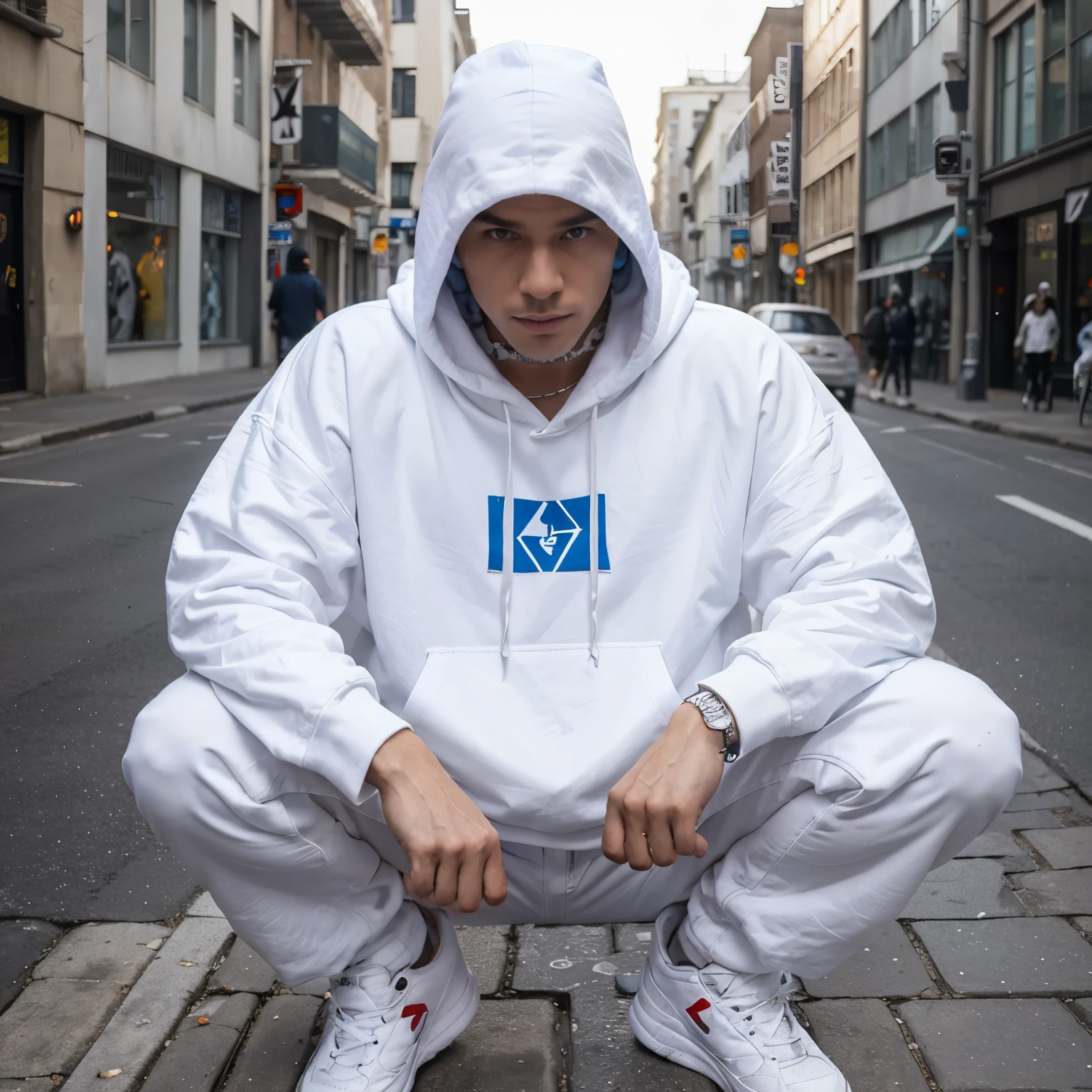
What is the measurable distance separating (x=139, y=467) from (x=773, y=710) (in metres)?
10.1

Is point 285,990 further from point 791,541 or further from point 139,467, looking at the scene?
point 139,467

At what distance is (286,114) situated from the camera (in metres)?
30.3

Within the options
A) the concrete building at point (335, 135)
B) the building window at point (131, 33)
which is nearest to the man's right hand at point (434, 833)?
the building window at point (131, 33)

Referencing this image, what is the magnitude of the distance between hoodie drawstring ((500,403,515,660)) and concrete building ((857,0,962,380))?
2779 centimetres

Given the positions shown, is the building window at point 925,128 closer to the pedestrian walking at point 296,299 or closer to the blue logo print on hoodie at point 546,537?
the pedestrian walking at point 296,299

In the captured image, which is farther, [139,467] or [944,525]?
[139,467]

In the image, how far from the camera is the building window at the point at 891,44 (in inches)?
Result: 1374

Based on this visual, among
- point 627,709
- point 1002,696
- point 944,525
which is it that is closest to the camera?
point 627,709

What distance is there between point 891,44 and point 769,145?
2151 cm

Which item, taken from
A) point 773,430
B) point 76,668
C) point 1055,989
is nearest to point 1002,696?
point 1055,989

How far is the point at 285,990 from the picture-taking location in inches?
104

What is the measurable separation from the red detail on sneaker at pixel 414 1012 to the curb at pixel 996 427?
1369 centimetres

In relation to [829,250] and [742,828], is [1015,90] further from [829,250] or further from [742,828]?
[742,828]

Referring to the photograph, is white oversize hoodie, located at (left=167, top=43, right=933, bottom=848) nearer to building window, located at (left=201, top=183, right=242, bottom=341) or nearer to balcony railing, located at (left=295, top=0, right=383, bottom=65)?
→ building window, located at (left=201, top=183, right=242, bottom=341)
